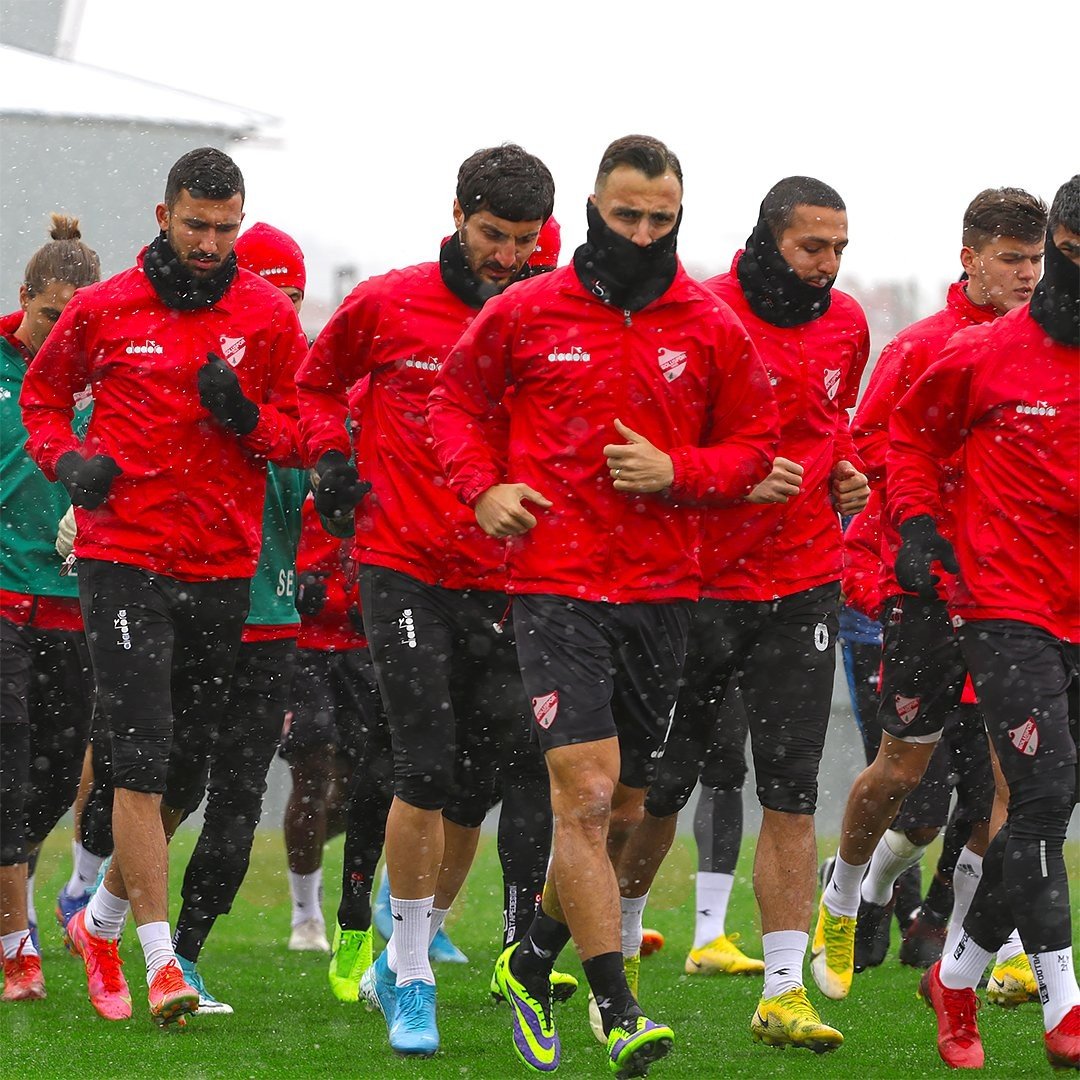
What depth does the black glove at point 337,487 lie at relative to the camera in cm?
657

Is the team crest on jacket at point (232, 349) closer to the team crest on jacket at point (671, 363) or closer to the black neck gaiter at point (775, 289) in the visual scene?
the black neck gaiter at point (775, 289)

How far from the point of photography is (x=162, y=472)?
706cm

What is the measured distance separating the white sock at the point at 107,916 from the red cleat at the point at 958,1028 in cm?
299

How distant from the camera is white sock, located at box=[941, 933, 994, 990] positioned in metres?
6.14

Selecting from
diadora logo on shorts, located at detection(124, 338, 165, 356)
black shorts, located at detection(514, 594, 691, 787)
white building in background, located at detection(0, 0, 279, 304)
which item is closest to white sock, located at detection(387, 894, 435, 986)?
black shorts, located at detection(514, 594, 691, 787)

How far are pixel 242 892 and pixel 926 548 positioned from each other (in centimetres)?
816

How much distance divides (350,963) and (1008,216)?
12.2 feet

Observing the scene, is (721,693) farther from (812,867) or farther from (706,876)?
(706,876)

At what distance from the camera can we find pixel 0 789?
7.56 metres

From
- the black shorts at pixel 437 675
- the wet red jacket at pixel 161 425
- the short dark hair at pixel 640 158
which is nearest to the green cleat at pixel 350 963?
the black shorts at pixel 437 675

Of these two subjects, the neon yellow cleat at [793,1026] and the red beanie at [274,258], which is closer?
the neon yellow cleat at [793,1026]

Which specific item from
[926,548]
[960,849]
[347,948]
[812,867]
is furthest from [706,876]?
[926,548]

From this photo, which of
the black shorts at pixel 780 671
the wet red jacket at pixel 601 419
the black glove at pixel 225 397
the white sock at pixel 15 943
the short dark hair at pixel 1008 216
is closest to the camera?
the wet red jacket at pixel 601 419

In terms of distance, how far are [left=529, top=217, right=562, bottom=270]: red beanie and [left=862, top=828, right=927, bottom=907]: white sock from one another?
8.71 feet
